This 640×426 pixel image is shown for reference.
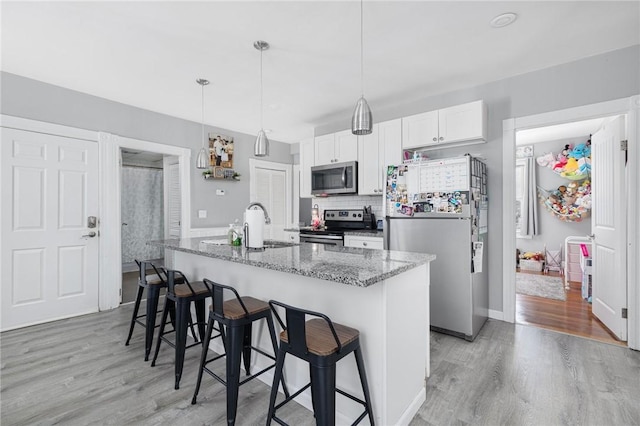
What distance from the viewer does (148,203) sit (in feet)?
21.0

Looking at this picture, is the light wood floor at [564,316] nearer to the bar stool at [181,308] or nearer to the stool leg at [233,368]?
the stool leg at [233,368]

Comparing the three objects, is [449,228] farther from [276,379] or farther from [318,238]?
[276,379]

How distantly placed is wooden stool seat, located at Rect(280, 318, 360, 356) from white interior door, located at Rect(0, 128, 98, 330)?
10.7 ft

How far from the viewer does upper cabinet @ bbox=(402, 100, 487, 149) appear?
308 cm

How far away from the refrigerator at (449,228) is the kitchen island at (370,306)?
39.8 inches

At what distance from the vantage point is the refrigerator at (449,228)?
8.97ft

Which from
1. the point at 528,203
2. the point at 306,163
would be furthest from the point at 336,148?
the point at 528,203

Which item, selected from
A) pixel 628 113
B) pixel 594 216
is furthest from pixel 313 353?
pixel 594 216

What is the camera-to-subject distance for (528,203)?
228 inches

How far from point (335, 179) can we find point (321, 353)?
3.09m

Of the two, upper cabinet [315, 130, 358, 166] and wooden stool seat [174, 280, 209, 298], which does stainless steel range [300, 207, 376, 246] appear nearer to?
upper cabinet [315, 130, 358, 166]

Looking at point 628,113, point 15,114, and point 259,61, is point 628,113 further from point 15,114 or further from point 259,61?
point 15,114

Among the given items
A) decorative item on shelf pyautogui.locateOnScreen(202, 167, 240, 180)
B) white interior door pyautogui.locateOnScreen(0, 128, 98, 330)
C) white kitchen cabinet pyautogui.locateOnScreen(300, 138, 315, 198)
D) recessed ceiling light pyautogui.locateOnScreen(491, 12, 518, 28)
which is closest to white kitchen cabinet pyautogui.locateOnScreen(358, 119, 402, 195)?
white kitchen cabinet pyautogui.locateOnScreen(300, 138, 315, 198)

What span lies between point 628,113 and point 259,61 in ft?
10.6
